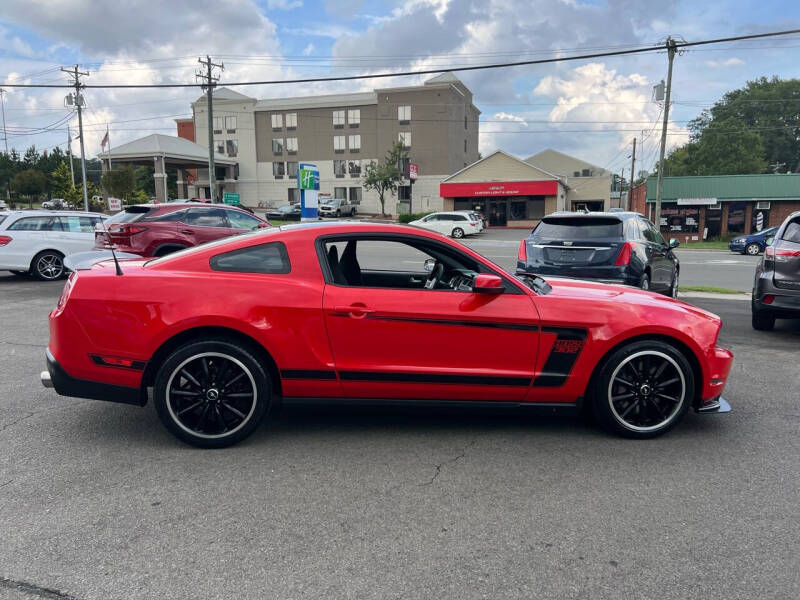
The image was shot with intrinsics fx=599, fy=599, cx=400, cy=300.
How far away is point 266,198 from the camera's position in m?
70.0

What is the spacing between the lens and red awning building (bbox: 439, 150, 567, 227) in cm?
5147

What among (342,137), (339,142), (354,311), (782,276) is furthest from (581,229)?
(339,142)

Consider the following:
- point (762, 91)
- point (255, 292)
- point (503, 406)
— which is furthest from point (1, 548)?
point (762, 91)

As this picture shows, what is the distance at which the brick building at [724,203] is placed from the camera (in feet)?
127

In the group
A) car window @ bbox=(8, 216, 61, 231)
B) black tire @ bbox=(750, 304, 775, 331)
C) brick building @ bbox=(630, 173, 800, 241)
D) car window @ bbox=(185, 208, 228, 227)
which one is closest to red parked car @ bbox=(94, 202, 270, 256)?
car window @ bbox=(185, 208, 228, 227)

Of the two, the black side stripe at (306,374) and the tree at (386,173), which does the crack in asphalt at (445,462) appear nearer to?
the black side stripe at (306,374)

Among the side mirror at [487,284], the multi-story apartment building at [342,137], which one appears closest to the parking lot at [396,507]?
the side mirror at [487,284]

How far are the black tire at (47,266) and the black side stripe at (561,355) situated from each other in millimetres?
12034

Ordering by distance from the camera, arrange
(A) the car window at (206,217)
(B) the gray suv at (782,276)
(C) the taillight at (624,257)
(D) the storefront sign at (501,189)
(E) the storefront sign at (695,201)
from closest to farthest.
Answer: (B) the gray suv at (782,276) → (C) the taillight at (624,257) → (A) the car window at (206,217) → (E) the storefront sign at (695,201) → (D) the storefront sign at (501,189)

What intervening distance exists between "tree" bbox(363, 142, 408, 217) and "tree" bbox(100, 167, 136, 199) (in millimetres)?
22754

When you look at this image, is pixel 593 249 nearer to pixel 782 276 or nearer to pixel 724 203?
pixel 782 276

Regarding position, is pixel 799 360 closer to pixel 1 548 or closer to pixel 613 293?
pixel 613 293

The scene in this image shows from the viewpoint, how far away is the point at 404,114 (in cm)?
6378

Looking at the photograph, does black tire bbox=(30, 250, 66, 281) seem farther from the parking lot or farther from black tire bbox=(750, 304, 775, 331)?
black tire bbox=(750, 304, 775, 331)
